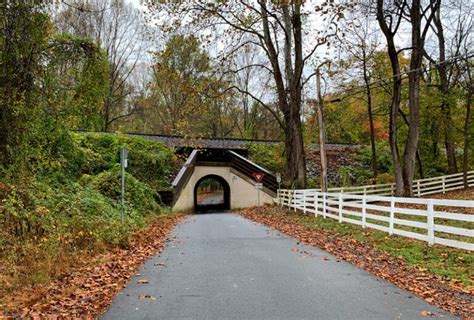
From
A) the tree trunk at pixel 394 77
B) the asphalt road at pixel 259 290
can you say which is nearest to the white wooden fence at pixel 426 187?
the tree trunk at pixel 394 77

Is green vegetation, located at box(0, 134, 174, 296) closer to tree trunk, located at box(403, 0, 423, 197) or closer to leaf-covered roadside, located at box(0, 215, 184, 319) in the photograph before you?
leaf-covered roadside, located at box(0, 215, 184, 319)

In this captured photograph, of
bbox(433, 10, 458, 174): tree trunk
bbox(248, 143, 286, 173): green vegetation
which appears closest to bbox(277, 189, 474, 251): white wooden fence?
bbox(433, 10, 458, 174): tree trunk

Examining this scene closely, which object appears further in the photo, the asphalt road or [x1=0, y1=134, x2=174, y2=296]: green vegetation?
[x1=0, y1=134, x2=174, y2=296]: green vegetation

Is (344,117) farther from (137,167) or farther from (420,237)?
(420,237)

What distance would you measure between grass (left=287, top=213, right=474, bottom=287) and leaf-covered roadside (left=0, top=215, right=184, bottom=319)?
5.06 meters

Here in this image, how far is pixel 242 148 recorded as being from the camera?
30641mm

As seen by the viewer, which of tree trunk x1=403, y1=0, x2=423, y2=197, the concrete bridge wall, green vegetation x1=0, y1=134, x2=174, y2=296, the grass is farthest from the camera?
the concrete bridge wall

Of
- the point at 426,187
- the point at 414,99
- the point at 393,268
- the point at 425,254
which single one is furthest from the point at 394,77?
the point at 393,268

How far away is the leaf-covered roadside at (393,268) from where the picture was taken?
4.95m

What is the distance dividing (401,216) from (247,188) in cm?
1323

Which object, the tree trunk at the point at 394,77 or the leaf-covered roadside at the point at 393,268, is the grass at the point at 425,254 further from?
the tree trunk at the point at 394,77

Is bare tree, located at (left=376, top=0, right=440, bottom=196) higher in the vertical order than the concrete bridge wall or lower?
higher

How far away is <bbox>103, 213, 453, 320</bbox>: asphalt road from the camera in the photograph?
4.39 m

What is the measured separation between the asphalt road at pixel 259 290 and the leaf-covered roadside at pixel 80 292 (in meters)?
0.23
